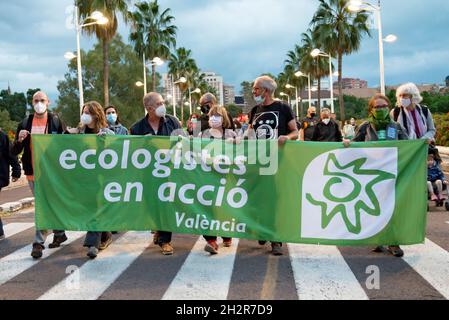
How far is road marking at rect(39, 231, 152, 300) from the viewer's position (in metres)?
4.91

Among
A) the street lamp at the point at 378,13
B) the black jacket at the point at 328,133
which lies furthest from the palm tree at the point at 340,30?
the black jacket at the point at 328,133

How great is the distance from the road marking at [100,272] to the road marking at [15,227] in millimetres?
1949

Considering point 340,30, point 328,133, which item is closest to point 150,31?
point 340,30

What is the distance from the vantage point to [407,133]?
7.29m

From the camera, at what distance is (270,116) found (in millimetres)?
6703

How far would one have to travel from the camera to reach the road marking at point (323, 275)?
186 inches

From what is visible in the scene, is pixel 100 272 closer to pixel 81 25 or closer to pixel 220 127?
pixel 220 127

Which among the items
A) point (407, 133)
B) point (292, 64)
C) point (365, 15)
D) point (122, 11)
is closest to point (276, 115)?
point (407, 133)

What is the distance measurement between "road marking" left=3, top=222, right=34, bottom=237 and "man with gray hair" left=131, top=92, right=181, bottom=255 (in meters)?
2.72

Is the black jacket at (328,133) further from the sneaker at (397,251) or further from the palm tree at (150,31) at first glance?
the palm tree at (150,31)

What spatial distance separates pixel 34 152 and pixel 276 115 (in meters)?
3.10

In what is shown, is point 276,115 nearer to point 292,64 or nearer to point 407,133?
point 407,133

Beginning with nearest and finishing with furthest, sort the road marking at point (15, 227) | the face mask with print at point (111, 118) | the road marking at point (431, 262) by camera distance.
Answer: the road marking at point (431, 262) < the road marking at point (15, 227) < the face mask with print at point (111, 118)

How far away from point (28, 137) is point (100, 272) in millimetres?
2286
